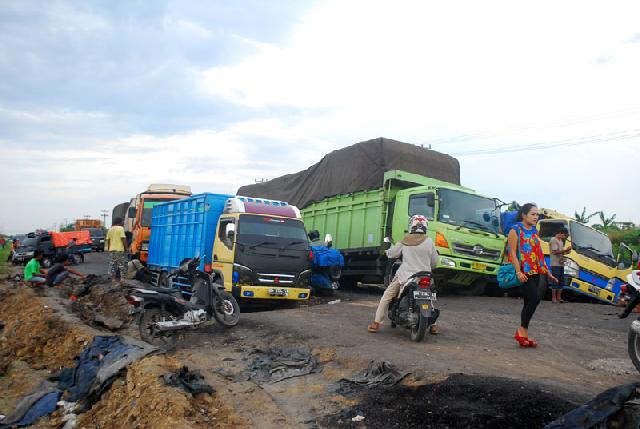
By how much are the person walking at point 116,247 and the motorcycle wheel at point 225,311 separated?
23.0 ft

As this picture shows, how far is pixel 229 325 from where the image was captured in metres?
9.05

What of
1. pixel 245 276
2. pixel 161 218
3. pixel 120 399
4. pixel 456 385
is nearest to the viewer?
pixel 456 385

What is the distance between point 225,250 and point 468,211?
5689 mm

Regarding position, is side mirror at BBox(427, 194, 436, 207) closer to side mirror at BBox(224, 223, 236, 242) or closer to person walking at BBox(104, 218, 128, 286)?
side mirror at BBox(224, 223, 236, 242)

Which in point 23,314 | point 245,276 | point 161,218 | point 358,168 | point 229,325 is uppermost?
point 358,168

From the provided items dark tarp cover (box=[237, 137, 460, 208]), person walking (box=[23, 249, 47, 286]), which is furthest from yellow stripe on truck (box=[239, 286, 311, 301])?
person walking (box=[23, 249, 47, 286])

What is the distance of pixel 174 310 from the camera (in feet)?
27.8

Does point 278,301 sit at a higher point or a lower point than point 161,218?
lower

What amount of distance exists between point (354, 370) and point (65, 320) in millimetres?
7374

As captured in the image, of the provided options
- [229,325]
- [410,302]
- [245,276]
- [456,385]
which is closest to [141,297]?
[229,325]

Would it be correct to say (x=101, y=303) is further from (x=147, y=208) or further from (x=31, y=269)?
(x=147, y=208)

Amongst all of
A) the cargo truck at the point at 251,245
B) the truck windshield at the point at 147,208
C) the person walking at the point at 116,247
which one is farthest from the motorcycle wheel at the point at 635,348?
the truck windshield at the point at 147,208

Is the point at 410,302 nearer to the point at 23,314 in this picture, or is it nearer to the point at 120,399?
the point at 120,399

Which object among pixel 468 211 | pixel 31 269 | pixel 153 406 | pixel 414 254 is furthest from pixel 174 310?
Result: pixel 31 269
